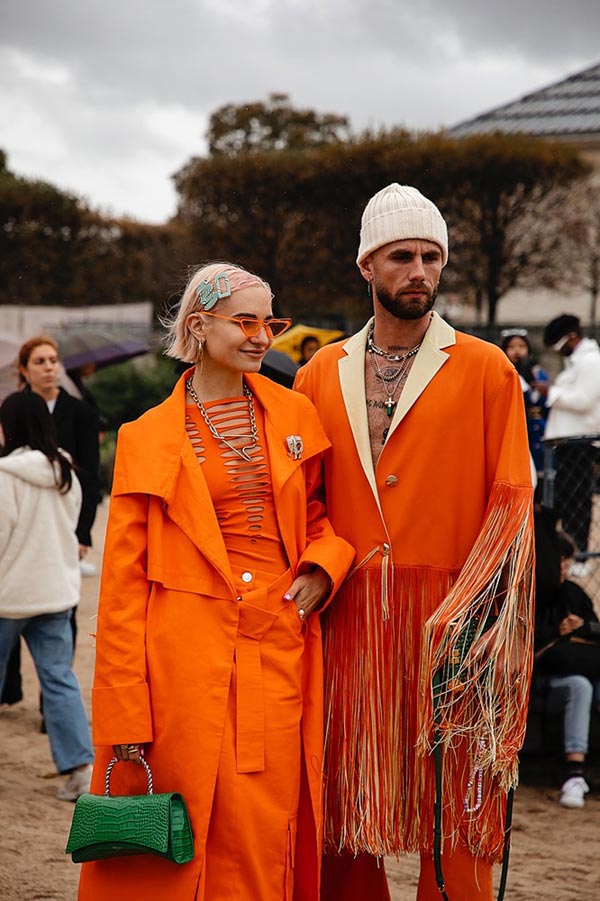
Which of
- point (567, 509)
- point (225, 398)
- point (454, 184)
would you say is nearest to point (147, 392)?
point (454, 184)

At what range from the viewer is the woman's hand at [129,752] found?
3.04 metres

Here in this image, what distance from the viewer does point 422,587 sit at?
3.35 meters

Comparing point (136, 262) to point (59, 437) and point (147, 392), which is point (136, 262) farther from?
point (59, 437)

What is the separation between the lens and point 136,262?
98.1 ft

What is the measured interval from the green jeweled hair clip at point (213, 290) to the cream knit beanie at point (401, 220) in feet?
1.57

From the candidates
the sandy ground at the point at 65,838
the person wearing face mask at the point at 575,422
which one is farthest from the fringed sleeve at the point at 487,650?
the person wearing face mask at the point at 575,422

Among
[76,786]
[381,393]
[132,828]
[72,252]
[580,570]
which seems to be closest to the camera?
[132,828]

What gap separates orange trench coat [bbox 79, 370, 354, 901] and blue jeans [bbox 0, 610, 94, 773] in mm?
2416

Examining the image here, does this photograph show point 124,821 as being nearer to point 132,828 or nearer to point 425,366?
point 132,828

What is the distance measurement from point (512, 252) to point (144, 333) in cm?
759

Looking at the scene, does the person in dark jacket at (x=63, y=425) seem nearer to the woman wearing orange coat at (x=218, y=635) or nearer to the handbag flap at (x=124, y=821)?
the woman wearing orange coat at (x=218, y=635)

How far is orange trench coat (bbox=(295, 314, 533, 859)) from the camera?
3244 mm

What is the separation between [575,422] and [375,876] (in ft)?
21.6

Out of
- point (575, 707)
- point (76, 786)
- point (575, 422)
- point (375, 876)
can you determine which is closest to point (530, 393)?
point (575, 422)
